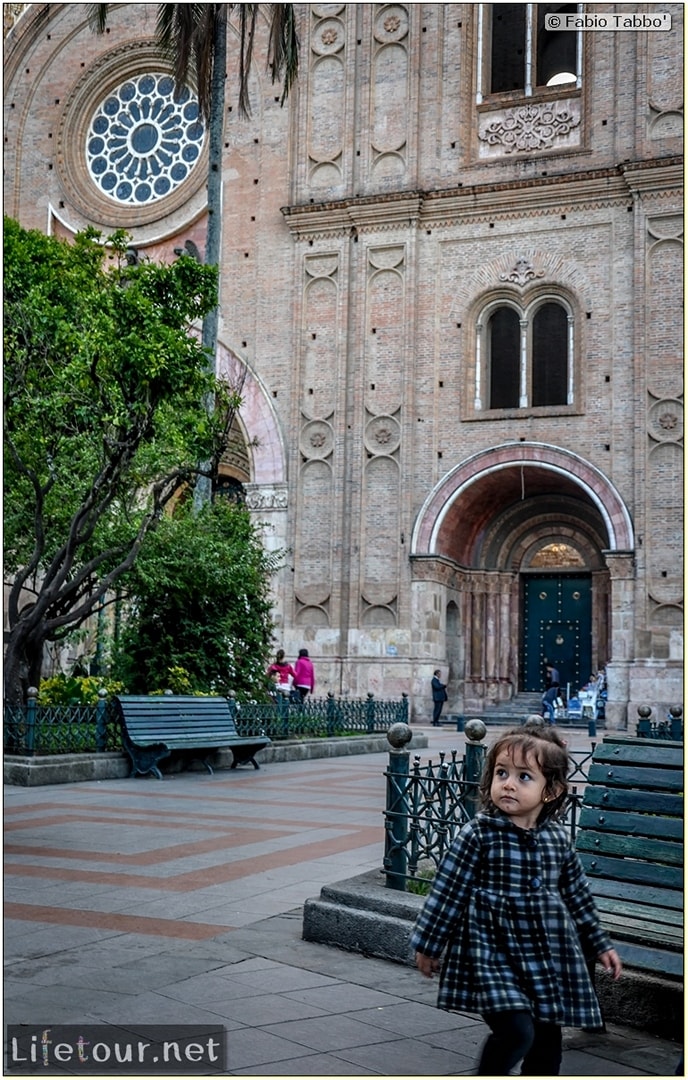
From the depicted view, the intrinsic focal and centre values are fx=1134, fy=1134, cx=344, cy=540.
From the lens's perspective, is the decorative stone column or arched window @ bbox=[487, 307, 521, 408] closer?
arched window @ bbox=[487, 307, 521, 408]

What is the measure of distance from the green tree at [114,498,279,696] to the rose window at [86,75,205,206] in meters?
16.9

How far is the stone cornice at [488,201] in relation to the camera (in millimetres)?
24312

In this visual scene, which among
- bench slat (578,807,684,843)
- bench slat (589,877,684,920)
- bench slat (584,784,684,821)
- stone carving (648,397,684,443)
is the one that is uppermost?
stone carving (648,397,684,443)

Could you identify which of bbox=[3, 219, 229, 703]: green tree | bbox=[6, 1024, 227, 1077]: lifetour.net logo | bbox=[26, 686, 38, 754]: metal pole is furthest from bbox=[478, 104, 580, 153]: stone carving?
bbox=[6, 1024, 227, 1077]: lifetour.net logo

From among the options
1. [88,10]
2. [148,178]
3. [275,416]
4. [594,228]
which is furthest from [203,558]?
[88,10]

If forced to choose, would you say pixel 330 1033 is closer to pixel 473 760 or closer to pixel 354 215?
pixel 473 760

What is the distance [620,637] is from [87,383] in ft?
48.2

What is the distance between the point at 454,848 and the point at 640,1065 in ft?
4.32

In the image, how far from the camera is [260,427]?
2764 centimetres

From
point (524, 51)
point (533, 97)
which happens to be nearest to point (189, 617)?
point (533, 97)

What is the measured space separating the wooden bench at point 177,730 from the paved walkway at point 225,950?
244 centimetres

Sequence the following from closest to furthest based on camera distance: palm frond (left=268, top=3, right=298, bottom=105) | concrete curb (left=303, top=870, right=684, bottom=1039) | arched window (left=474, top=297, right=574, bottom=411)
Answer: concrete curb (left=303, top=870, right=684, bottom=1039), palm frond (left=268, top=3, right=298, bottom=105), arched window (left=474, top=297, right=574, bottom=411)

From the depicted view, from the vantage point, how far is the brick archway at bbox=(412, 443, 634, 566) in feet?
78.9

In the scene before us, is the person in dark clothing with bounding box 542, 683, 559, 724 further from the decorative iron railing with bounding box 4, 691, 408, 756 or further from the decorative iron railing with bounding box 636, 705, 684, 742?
the decorative iron railing with bounding box 4, 691, 408, 756
